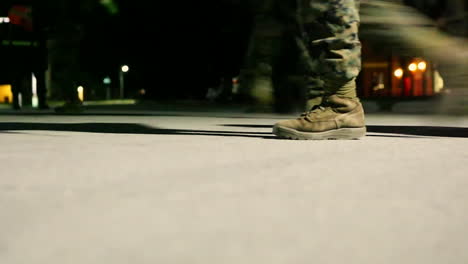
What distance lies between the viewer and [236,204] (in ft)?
10.8

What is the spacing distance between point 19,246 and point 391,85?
124 feet

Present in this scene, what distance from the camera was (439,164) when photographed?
4.82 metres

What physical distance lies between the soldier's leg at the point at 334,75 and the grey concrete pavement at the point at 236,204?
0.54m

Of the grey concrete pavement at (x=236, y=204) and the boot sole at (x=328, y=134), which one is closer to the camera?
the grey concrete pavement at (x=236, y=204)

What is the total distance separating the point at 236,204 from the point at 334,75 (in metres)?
3.27

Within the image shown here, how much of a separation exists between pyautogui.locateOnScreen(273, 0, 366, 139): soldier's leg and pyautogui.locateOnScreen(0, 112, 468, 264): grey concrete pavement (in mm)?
544

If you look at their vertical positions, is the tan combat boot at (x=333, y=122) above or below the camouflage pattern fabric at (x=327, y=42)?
below

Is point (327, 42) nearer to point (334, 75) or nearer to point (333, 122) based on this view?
point (334, 75)

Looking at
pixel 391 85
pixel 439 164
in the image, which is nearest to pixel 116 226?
pixel 439 164

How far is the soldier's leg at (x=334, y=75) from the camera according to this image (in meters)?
6.12

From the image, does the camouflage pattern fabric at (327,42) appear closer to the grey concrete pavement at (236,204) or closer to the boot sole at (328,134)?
the boot sole at (328,134)

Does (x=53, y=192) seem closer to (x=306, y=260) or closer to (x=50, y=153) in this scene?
(x=306, y=260)

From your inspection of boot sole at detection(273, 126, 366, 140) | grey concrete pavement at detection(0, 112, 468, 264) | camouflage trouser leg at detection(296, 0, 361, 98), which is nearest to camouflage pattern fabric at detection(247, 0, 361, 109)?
camouflage trouser leg at detection(296, 0, 361, 98)

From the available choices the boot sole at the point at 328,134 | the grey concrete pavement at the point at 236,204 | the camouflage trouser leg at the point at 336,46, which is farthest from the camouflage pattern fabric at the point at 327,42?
the grey concrete pavement at the point at 236,204
